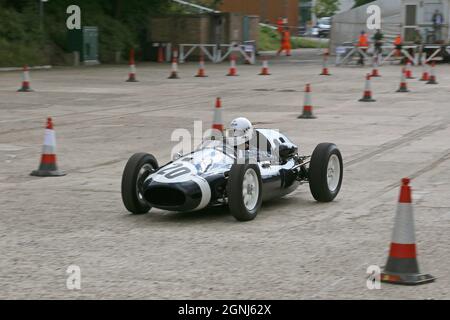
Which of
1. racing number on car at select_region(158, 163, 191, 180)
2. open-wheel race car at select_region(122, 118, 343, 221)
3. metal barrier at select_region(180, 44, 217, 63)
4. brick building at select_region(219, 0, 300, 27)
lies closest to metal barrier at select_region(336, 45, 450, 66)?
metal barrier at select_region(180, 44, 217, 63)

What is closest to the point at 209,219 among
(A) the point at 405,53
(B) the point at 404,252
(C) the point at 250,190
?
(C) the point at 250,190

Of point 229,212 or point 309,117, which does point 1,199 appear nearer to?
point 229,212

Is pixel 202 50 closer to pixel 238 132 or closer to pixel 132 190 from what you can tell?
pixel 238 132

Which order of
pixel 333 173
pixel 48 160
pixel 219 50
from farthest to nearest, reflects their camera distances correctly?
pixel 219 50 < pixel 48 160 < pixel 333 173

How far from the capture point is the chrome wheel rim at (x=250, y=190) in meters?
9.43

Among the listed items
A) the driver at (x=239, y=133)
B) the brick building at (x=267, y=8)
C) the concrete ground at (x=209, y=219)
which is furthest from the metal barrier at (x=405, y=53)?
the brick building at (x=267, y=8)

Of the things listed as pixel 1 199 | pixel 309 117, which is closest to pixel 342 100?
pixel 309 117

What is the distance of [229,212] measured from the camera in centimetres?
1001

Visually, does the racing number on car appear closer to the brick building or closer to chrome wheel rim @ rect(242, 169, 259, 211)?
chrome wheel rim @ rect(242, 169, 259, 211)

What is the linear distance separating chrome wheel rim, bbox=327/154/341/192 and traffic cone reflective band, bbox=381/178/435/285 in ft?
11.6

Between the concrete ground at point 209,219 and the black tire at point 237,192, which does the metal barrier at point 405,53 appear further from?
the black tire at point 237,192

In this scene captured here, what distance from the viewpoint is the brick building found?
263 ft

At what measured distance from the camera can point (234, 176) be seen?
30.0ft

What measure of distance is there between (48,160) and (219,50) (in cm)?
3043
